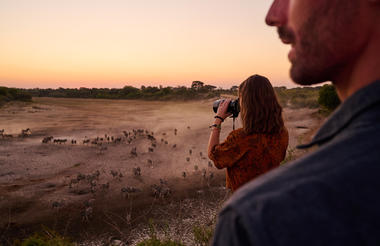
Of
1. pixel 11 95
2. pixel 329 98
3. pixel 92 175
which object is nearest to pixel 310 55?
pixel 92 175

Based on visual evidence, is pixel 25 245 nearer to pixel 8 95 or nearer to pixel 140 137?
pixel 140 137

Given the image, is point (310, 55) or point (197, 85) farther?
point (197, 85)

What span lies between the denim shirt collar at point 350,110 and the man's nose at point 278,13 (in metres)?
0.44

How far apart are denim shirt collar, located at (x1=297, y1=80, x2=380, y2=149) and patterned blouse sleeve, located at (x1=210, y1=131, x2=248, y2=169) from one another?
6.50ft

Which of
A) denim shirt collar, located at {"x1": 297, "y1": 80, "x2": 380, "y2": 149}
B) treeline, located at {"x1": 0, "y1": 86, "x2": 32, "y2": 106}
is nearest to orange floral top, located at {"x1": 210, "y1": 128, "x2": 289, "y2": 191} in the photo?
denim shirt collar, located at {"x1": 297, "y1": 80, "x2": 380, "y2": 149}

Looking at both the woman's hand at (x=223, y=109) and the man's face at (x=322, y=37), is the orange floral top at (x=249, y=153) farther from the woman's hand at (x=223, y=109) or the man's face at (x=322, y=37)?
the man's face at (x=322, y=37)

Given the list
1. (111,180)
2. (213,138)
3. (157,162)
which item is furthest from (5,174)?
(213,138)

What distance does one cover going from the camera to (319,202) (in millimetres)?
411

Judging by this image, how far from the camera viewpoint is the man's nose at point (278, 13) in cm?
87

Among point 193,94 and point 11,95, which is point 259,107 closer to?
point 11,95

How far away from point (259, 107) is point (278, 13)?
1729 millimetres

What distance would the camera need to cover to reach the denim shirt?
395 mm

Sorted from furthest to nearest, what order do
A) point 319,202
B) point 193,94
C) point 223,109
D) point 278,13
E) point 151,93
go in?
point 151,93, point 193,94, point 223,109, point 278,13, point 319,202

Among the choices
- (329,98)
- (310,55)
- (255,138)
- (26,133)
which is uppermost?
(329,98)
